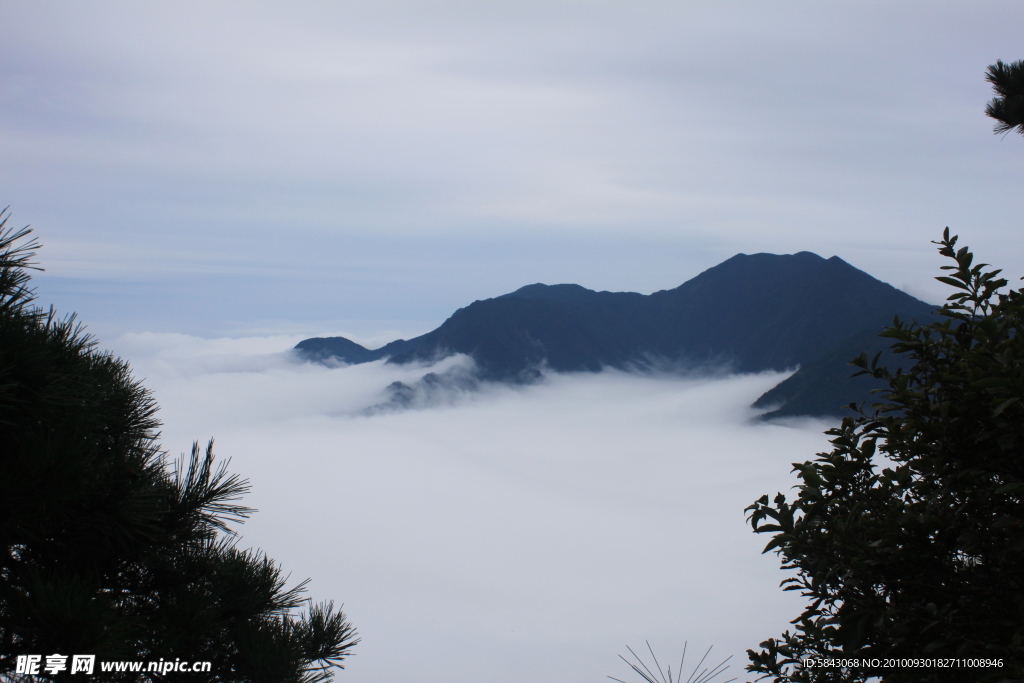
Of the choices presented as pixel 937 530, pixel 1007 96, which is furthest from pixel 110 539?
pixel 1007 96

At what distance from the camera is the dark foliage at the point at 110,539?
325 cm

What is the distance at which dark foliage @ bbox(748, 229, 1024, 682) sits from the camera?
9.22 feet

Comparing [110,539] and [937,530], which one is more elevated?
[937,530]

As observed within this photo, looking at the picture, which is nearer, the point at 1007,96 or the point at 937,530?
the point at 937,530

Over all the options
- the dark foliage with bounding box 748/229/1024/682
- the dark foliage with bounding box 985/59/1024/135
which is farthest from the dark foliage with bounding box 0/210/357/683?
the dark foliage with bounding box 985/59/1024/135

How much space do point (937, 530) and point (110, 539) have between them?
15.8 feet

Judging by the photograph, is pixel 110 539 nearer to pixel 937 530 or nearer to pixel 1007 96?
pixel 937 530

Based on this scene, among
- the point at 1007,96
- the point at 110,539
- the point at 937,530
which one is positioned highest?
the point at 1007,96

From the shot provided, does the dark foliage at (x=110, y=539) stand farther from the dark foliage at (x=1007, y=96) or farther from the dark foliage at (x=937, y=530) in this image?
the dark foliage at (x=1007, y=96)

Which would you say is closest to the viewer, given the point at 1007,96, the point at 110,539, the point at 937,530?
the point at 937,530

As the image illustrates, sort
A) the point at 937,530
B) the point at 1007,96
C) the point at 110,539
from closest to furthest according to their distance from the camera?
the point at 937,530 → the point at 110,539 → the point at 1007,96

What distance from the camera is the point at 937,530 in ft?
10.1

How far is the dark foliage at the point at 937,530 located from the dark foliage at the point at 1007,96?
5.30 m

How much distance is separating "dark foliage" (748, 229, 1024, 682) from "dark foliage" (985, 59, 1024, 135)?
5304 millimetres
